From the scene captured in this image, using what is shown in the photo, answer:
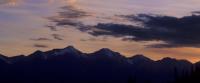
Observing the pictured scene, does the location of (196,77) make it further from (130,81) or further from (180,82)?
(130,81)

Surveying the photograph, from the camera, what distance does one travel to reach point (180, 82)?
106062 millimetres

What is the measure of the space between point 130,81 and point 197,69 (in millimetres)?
14546

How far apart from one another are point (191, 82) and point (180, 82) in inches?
187

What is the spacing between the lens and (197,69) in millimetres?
105812

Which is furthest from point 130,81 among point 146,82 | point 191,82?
point 191,82

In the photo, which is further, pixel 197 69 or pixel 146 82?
pixel 197 69

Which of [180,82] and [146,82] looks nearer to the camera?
[146,82]

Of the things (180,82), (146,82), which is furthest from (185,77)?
(146,82)

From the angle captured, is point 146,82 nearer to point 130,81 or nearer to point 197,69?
point 130,81

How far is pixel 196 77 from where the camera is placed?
4018 inches

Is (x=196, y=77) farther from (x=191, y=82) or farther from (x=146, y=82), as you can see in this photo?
(x=146, y=82)

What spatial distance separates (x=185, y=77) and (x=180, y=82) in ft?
6.63

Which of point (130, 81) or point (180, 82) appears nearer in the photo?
point (130, 81)

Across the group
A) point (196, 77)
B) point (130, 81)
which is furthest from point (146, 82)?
point (196, 77)
